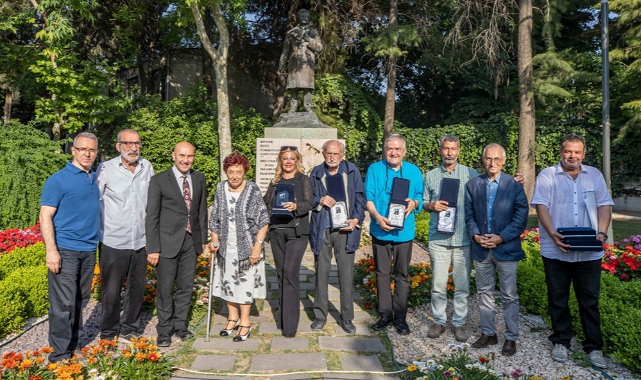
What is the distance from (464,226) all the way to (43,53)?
12701 mm

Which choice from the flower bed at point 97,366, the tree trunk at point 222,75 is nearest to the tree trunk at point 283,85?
the tree trunk at point 222,75

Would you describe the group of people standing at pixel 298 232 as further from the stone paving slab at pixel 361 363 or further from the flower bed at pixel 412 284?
the flower bed at pixel 412 284

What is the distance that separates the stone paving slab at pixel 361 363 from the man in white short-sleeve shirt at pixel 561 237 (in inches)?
61.5

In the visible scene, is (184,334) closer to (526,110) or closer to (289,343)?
(289,343)

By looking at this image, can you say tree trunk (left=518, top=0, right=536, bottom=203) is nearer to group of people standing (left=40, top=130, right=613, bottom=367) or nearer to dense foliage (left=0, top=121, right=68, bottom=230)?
group of people standing (left=40, top=130, right=613, bottom=367)

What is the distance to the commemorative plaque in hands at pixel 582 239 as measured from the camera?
3648mm

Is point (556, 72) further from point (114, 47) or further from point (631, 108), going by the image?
point (114, 47)

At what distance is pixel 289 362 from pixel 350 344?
66 cm

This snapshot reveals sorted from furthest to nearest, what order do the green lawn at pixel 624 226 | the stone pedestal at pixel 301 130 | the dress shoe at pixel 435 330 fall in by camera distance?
the green lawn at pixel 624 226, the stone pedestal at pixel 301 130, the dress shoe at pixel 435 330

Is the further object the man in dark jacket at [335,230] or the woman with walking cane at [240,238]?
the man in dark jacket at [335,230]

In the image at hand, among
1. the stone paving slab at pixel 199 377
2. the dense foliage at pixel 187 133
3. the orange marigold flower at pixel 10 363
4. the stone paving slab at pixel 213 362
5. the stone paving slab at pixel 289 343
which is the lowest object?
the stone paving slab at pixel 199 377

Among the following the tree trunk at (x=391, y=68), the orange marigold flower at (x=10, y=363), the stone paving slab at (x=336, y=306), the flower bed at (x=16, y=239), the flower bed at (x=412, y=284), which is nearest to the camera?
the orange marigold flower at (x=10, y=363)

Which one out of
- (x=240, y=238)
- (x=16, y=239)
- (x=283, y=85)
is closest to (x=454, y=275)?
(x=240, y=238)

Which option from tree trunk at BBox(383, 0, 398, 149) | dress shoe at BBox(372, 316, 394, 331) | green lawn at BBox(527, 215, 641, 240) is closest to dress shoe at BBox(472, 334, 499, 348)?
dress shoe at BBox(372, 316, 394, 331)
